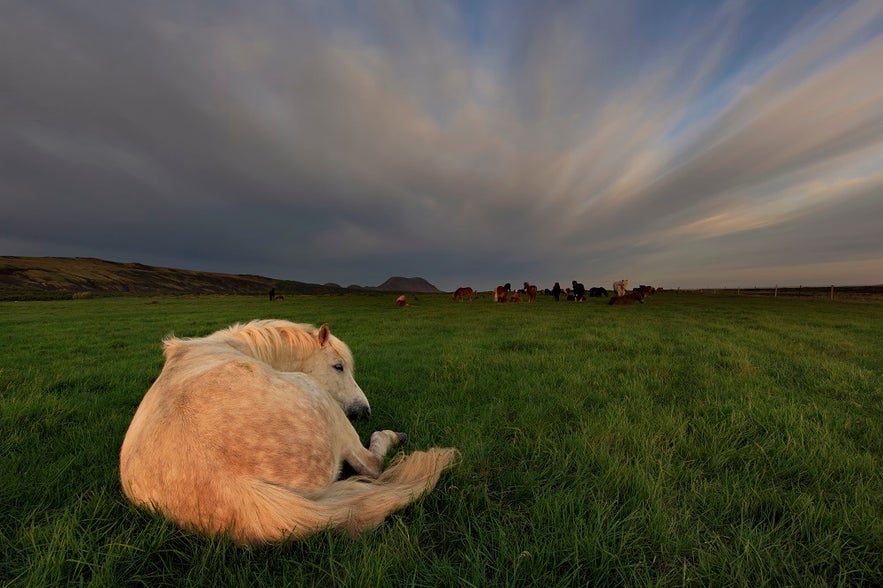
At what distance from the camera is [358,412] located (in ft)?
15.1

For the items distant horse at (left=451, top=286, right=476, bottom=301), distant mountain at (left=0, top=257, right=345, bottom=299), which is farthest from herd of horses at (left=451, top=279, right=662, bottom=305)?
distant mountain at (left=0, top=257, right=345, bottom=299)

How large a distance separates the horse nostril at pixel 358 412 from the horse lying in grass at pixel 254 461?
136cm

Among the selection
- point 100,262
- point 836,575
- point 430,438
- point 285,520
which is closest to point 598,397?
point 430,438

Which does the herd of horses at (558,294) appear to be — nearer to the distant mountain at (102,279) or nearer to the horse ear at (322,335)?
the horse ear at (322,335)

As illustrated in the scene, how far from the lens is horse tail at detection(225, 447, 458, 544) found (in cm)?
215

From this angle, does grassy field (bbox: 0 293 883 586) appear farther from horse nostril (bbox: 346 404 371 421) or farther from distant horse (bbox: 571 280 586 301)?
distant horse (bbox: 571 280 586 301)

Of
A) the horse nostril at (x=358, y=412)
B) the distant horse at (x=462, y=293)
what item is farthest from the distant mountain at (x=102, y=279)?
the horse nostril at (x=358, y=412)

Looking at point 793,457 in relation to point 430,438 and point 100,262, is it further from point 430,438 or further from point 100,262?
point 100,262

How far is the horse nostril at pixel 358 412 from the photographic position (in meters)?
4.59

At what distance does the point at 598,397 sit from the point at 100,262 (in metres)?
179

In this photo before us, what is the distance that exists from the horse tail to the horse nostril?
1857 mm

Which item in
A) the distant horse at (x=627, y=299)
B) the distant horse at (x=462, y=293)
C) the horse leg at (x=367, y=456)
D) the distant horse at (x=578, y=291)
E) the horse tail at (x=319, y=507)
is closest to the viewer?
the horse tail at (x=319, y=507)

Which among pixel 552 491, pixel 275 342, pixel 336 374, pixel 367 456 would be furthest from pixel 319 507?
pixel 275 342

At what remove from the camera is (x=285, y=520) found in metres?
2.17
